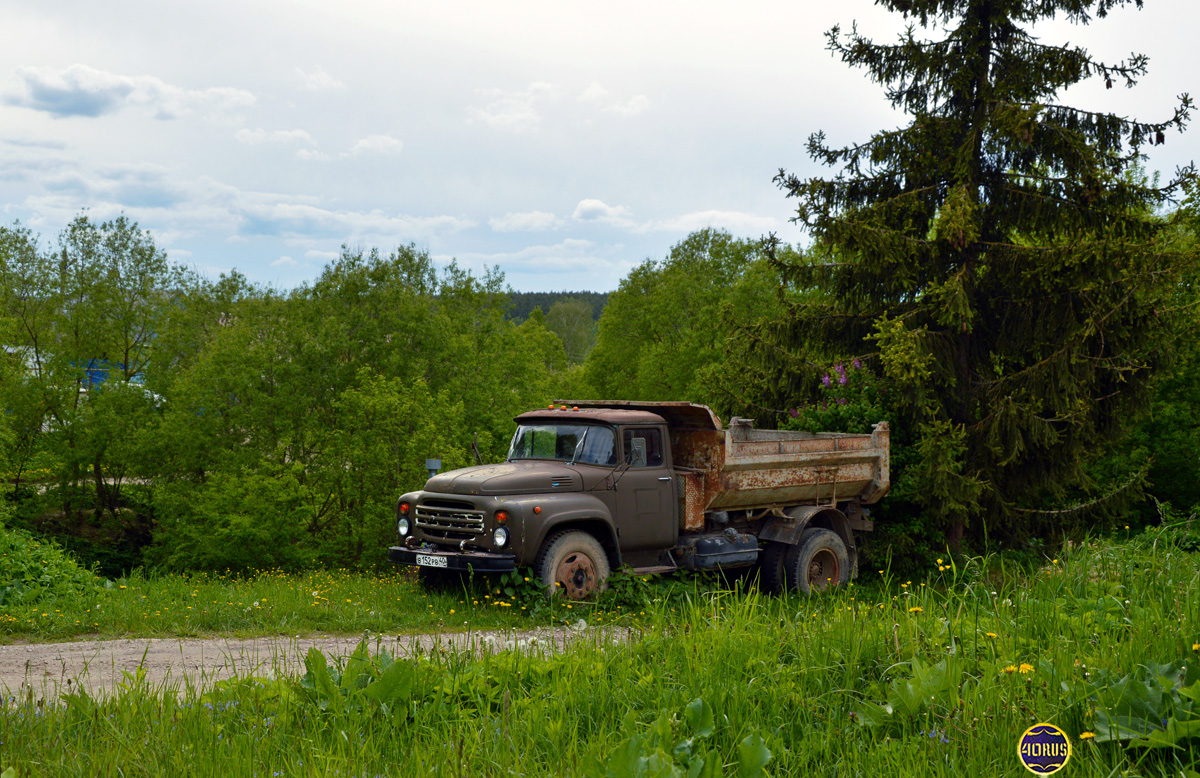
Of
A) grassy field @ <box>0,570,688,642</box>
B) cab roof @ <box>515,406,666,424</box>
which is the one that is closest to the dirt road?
grassy field @ <box>0,570,688,642</box>

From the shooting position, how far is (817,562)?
456 inches

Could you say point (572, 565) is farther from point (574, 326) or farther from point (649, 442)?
point (574, 326)

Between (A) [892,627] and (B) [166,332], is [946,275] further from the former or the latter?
(B) [166,332]

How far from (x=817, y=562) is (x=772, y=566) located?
0.79 m

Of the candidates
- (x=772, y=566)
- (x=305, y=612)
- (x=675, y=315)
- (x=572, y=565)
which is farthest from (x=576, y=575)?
(x=675, y=315)

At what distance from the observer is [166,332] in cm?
3134

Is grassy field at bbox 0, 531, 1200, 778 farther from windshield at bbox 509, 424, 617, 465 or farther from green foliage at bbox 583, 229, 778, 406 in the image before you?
green foliage at bbox 583, 229, 778, 406

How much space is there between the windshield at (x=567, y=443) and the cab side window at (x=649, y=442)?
0.19 meters

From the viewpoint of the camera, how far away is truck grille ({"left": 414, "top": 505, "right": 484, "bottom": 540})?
9.26 metres

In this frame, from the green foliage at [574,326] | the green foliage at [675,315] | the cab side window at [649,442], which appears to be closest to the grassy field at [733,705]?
the cab side window at [649,442]

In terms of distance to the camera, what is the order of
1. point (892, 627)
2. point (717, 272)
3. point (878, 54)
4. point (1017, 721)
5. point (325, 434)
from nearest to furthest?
point (1017, 721)
point (892, 627)
point (878, 54)
point (325, 434)
point (717, 272)

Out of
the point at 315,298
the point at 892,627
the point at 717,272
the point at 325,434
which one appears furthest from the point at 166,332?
the point at 892,627

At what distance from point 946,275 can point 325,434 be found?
59.1ft

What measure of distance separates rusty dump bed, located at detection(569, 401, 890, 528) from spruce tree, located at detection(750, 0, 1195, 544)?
1.11m
